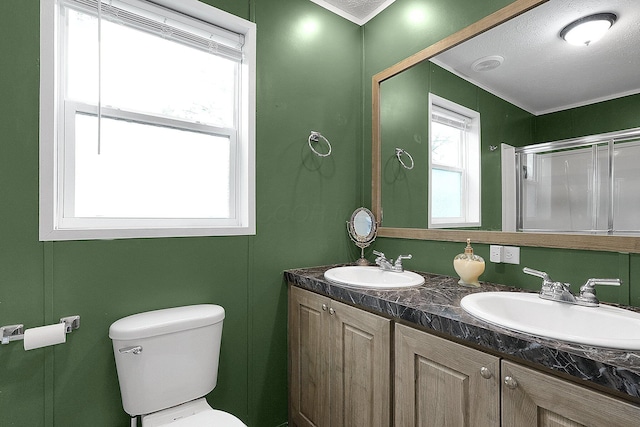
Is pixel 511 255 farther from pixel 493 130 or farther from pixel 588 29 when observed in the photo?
pixel 588 29

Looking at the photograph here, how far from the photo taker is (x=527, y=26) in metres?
1.32

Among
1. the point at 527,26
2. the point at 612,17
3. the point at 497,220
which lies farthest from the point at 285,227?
the point at 612,17

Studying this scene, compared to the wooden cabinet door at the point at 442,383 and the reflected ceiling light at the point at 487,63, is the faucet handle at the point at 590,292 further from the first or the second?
the reflected ceiling light at the point at 487,63

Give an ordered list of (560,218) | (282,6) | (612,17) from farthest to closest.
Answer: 1. (282,6)
2. (560,218)
3. (612,17)

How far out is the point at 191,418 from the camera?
121 cm

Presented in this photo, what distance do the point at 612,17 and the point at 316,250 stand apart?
63.0 inches

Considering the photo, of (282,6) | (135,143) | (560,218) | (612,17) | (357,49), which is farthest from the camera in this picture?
(357,49)

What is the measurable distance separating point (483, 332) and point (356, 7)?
6.53 ft

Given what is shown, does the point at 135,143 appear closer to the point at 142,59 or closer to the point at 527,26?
the point at 142,59

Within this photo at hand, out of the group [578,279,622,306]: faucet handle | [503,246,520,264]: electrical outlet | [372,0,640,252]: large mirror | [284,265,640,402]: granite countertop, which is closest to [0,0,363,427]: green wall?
[372,0,640,252]: large mirror

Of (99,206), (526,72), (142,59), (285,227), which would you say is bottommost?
(285,227)

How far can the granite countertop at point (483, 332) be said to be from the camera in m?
0.67

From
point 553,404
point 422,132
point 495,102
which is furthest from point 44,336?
point 495,102

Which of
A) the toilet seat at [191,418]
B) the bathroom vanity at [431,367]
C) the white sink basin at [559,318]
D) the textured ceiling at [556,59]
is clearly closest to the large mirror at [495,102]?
the textured ceiling at [556,59]
